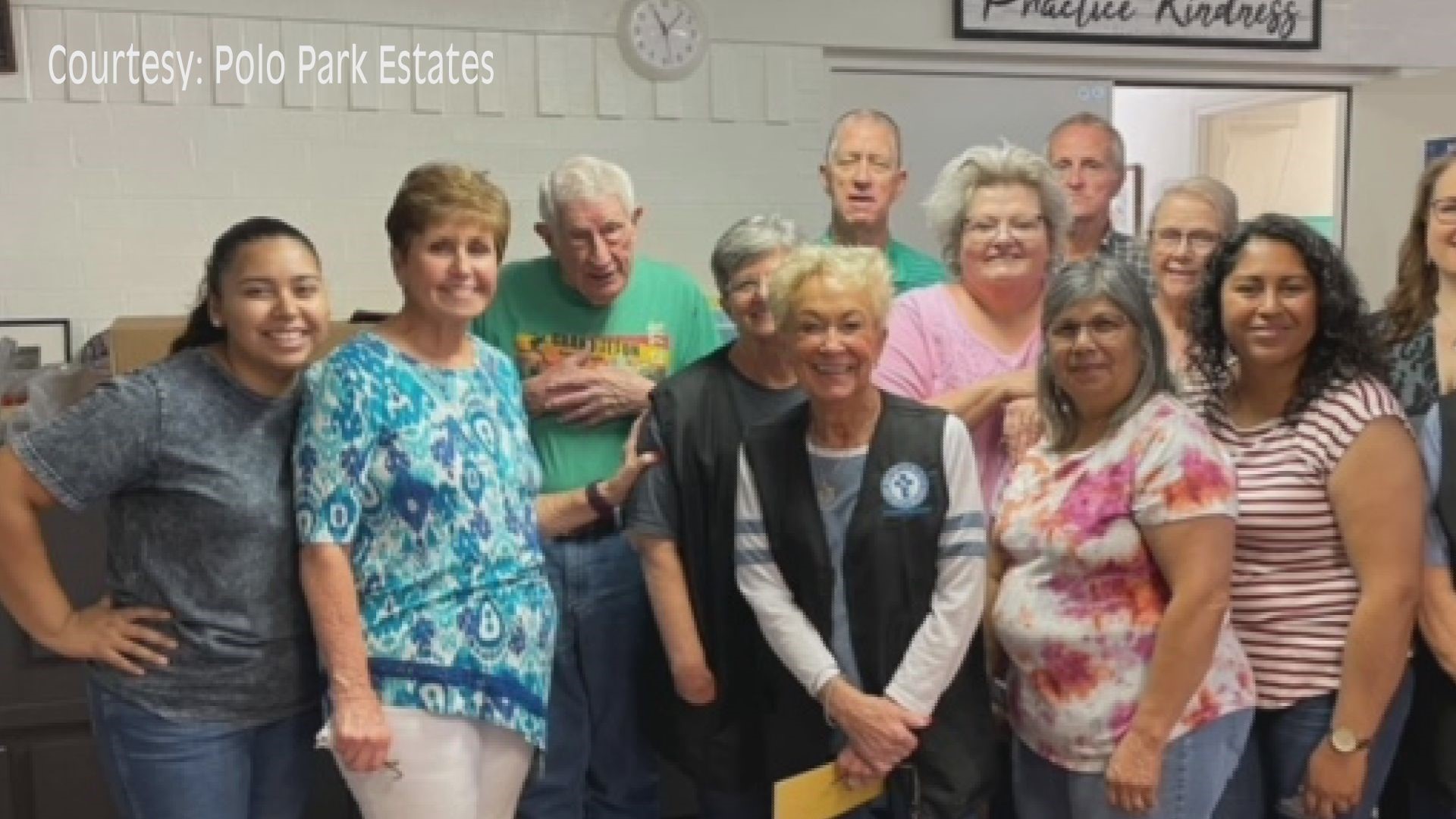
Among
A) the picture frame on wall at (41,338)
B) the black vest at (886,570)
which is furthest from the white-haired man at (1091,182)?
the picture frame on wall at (41,338)

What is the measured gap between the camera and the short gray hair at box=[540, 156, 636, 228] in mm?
2162

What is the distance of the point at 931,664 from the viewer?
180 centimetres

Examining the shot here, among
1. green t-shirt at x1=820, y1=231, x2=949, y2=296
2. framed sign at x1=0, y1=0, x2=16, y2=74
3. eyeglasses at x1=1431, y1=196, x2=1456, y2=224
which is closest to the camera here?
eyeglasses at x1=1431, y1=196, x2=1456, y2=224

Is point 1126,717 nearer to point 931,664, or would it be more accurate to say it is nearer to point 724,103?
point 931,664

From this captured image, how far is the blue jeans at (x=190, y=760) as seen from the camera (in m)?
1.74

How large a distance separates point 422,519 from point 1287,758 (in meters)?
1.27

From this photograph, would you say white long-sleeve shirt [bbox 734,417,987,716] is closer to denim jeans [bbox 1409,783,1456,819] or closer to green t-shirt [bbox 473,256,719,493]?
green t-shirt [bbox 473,256,719,493]

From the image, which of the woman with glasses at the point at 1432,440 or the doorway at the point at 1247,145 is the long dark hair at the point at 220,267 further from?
the doorway at the point at 1247,145

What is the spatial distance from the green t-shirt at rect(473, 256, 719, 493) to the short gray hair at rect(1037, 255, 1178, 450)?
0.71m

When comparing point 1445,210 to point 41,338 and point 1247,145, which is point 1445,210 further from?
point 1247,145

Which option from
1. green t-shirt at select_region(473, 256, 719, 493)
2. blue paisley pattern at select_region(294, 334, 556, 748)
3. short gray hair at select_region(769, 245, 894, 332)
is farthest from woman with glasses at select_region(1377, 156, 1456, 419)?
blue paisley pattern at select_region(294, 334, 556, 748)

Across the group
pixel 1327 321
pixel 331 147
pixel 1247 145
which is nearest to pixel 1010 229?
pixel 1327 321

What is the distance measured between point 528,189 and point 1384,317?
2500 mm

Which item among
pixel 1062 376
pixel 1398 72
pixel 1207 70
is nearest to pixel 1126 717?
pixel 1062 376
